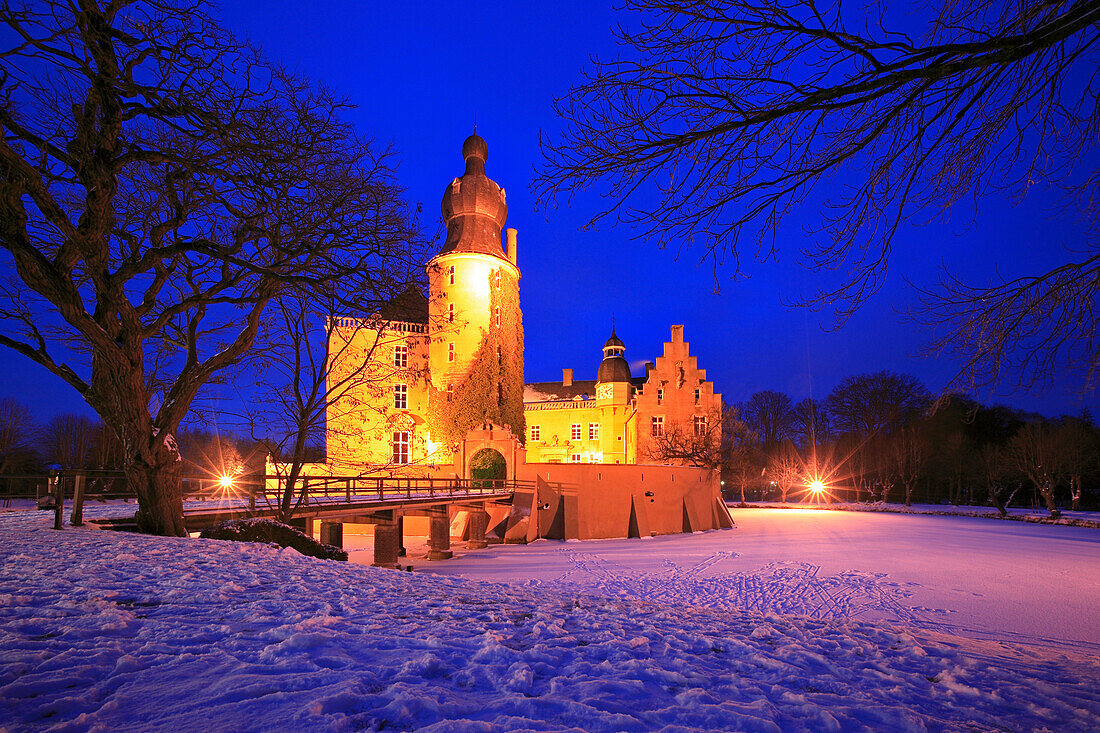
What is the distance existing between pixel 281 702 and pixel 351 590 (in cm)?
316

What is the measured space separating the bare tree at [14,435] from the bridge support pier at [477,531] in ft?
89.9

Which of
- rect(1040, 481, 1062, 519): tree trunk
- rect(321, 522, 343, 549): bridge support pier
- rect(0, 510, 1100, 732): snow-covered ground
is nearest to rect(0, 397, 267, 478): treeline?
rect(321, 522, 343, 549): bridge support pier

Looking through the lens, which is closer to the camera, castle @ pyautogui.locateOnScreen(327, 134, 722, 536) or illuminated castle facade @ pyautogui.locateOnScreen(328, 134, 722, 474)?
castle @ pyautogui.locateOnScreen(327, 134, 722, 536)

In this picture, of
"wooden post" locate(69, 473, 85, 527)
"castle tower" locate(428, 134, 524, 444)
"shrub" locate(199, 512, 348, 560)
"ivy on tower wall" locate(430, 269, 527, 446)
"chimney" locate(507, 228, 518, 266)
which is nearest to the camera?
"shrub" locate(199, 512, 348, 560)

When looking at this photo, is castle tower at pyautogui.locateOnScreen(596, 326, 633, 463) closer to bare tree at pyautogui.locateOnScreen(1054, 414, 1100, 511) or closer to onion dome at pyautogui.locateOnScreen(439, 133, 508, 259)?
onion dome at pyautogui.locateOnScreen(439, 133, 508, 259)

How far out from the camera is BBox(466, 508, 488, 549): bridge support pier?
949 inches

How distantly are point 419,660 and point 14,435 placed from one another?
44134 millimetres

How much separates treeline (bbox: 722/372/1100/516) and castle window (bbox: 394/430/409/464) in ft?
71.9

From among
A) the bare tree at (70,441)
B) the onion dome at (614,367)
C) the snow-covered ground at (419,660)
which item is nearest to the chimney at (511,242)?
the onion dome at (614,367)

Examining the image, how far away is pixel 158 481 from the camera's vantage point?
8.95 metres

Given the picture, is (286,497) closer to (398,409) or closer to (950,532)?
(398,409)

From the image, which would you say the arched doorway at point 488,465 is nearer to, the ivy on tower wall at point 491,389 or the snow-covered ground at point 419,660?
the ivy on tower wall at point 491,389

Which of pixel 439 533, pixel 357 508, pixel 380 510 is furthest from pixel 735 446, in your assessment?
pixel 357 508

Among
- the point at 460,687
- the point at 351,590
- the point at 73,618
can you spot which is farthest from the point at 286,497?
the point at 460,687
